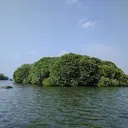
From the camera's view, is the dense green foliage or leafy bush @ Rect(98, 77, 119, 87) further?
the dense green foliage

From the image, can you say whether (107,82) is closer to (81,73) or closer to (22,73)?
(81,73)

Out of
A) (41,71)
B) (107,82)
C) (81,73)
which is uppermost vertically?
(41,71)

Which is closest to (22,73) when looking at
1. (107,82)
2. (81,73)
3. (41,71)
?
(41,71)

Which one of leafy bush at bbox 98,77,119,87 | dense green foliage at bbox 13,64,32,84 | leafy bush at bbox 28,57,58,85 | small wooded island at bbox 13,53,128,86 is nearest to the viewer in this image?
leafy bush at bbox 98,77,119,87

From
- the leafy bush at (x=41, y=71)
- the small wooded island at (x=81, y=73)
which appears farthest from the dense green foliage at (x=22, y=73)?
the small wooded island at (x=81, y=73)

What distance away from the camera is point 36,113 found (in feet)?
97.0

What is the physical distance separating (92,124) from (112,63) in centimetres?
8649

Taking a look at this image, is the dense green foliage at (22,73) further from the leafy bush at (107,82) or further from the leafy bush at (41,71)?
the leafy bush at (107,82)

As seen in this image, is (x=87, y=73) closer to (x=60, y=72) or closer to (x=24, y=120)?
(x=60, y=72)

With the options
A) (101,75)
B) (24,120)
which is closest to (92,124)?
(24,120)

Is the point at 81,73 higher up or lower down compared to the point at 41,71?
lower down

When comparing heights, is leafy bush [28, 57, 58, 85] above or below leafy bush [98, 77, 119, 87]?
above

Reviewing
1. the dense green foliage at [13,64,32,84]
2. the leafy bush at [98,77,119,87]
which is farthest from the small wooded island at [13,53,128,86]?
the dense green foliage at [13,64,32,84]

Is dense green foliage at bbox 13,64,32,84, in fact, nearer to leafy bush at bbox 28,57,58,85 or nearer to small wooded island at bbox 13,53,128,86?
leafy bush at bbox 28,57,58,85
